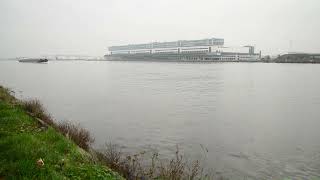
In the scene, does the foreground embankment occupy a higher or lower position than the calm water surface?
higher

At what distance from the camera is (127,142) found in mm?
15969

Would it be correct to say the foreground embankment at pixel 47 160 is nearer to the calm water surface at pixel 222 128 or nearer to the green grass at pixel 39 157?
the green grass at pixel 39 157

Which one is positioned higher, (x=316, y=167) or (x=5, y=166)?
(x=5, y=166)

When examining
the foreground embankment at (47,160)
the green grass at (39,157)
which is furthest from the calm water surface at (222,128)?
the green grass at (39,157)

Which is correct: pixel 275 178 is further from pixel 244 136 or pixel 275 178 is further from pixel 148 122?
pixel 148 122

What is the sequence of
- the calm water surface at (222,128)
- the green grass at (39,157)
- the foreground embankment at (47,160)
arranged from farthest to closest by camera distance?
the calm water surface at (222,128) < the foreground embankment at (47,160) < the green grass at (39,157)

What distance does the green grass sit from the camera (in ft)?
22.7

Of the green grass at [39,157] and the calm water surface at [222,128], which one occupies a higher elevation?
the green grass at [39,157]

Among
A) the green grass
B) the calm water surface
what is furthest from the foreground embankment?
the calm water surface

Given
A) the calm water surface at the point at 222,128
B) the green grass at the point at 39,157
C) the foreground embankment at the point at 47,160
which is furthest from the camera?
the calm water surface at the point at 222,128

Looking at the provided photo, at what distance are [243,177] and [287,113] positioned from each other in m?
14.0

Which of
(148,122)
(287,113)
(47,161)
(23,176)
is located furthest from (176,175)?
(287,113)

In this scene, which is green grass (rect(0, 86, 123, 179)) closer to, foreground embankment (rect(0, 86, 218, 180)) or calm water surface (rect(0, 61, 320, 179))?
foreground embankment (rect(0, 86, 218, 180))

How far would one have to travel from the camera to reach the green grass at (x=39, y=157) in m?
6.90
